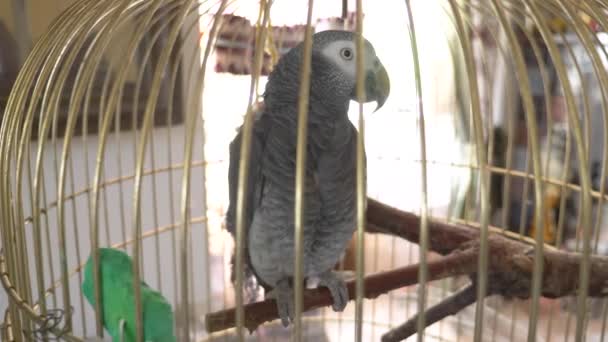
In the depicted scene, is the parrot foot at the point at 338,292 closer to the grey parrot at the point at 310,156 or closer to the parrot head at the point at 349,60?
the grey parrot at the point at 310,156

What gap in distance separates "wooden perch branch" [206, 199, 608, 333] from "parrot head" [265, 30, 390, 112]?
250mm

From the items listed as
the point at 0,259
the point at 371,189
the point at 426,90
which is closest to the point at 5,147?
the point at 0,259

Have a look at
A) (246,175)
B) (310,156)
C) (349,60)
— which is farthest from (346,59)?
(246,175)

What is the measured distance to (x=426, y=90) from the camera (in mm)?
1899

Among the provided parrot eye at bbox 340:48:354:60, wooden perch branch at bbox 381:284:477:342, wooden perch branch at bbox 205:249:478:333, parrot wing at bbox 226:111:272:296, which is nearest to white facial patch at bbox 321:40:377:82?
parrot eye at bbox 340:48:354:60

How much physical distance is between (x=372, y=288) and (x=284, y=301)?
12 cm

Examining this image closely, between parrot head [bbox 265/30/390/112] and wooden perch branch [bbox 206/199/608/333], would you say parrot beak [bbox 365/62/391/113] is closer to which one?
parrot head [bbox 265/30/390/112]

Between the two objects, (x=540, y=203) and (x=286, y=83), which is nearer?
(x=540, y=203)

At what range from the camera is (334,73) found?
65 centimetres

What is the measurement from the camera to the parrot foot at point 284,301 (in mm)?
664

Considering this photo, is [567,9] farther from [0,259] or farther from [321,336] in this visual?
[321,336]

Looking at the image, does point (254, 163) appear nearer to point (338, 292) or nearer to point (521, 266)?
point (338, 292)

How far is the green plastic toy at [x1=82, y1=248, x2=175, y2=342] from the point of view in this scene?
0.49 metres

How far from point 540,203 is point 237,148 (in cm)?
38
